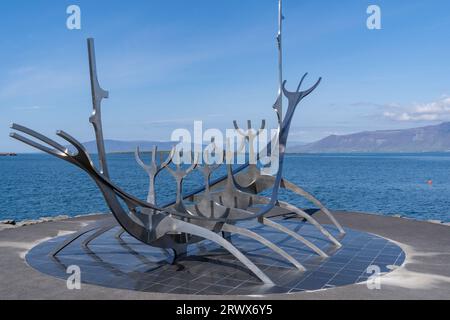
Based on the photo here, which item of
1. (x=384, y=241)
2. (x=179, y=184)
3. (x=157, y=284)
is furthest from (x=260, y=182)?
(x=157, y=284)

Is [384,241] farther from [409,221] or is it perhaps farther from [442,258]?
[409,221]

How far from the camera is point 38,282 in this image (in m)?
9.77

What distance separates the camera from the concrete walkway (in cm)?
893

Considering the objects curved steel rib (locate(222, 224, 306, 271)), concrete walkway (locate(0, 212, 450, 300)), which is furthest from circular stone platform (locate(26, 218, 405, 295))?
concrete walkway (locate(0, 212, 450, 300))

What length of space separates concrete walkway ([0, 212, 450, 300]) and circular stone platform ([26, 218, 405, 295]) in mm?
360

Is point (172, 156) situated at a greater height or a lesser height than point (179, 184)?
greater

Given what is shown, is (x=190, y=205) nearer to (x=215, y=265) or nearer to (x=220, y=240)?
(x=215, y=265)

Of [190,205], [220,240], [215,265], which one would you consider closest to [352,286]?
[220,240]

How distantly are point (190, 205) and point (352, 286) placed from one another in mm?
5630

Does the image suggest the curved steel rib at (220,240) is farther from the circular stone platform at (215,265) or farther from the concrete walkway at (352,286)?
the concrete walkway at (352,286)

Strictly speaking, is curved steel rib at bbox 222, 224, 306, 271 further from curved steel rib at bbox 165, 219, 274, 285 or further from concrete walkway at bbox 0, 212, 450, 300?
concrete walkway at bbox 0, 212, 450, 300

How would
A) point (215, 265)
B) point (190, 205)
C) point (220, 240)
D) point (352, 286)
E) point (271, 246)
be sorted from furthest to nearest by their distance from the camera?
point (190, 205) → point (215, 265) → point (271, 246) → point (220, 240) → point (352, 286)

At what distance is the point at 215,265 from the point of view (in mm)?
11617
